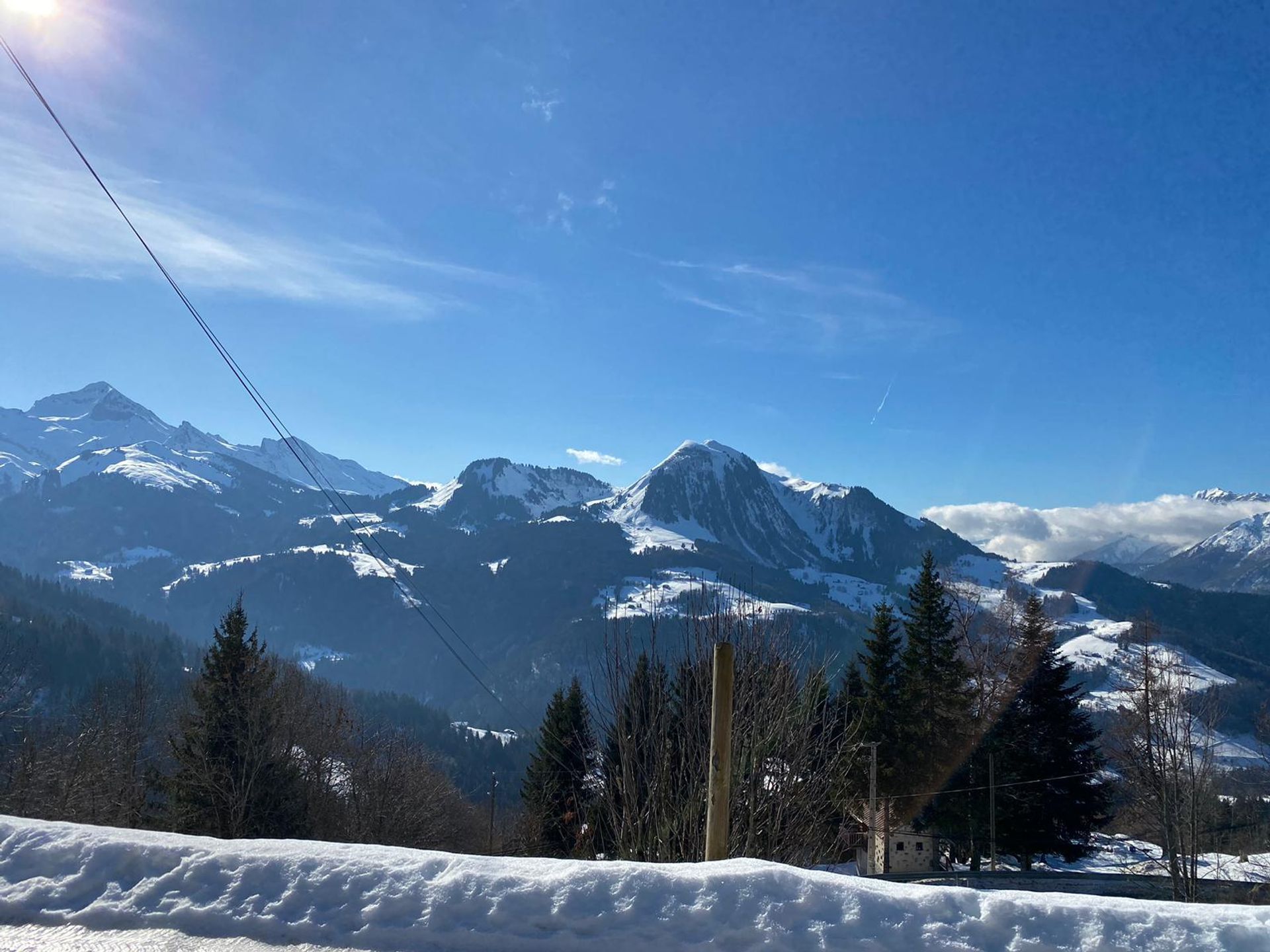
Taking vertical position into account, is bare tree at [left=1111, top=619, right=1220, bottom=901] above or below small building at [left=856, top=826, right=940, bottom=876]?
above

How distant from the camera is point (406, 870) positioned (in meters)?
4.30

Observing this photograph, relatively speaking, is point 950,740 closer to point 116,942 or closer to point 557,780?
point 557,780

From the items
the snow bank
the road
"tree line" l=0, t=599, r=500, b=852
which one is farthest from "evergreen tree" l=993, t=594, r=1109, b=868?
the road

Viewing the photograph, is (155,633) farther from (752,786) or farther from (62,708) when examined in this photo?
(752,786)

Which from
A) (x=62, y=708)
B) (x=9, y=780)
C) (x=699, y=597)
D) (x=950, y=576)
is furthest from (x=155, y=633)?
(x=699, y=597)

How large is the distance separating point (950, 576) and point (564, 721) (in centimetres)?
1903

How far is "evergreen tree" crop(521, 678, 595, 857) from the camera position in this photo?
33312mm

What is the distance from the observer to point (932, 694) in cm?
3447

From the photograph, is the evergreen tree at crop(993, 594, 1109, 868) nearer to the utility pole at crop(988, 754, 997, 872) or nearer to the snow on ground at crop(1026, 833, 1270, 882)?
the utility pole at crop(988, 754, 997, 872)

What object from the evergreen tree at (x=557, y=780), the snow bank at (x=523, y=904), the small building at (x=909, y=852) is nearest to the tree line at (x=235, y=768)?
the evergreen tree at (x=557, y=780)

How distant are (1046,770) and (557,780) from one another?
1976cm

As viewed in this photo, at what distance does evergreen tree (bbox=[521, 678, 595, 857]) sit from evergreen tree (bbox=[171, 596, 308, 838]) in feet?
34.3

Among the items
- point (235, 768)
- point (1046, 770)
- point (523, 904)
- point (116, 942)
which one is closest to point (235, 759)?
point (235, 768)

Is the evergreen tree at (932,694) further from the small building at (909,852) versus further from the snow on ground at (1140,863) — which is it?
the snow on ground at (1140,863)
